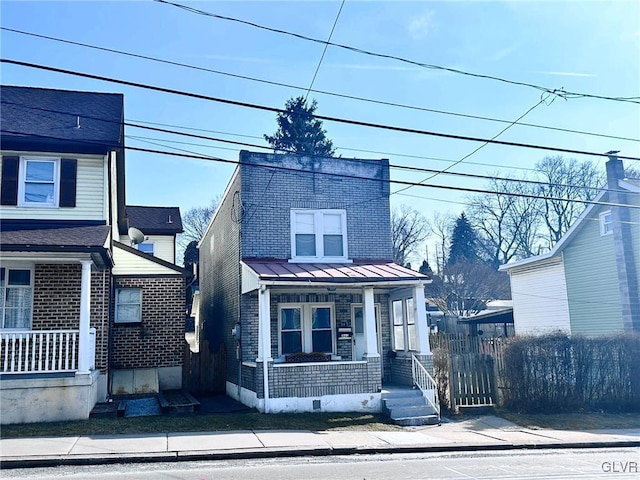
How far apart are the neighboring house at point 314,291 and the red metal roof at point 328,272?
28 mm

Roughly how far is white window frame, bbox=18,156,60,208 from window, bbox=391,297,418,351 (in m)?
9.70

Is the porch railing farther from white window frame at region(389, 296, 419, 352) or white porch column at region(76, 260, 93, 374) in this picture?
Result: white window frame at region(389, 296, 419, 352)

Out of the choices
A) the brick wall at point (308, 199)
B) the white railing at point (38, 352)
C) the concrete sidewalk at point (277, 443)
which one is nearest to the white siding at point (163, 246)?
the brick wall at point (308, 199)

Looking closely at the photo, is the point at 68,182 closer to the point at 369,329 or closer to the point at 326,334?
the point at 326,334

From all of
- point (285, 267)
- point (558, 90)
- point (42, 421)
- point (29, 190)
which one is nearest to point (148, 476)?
point (42, 421)

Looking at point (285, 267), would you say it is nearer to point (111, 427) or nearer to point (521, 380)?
point (111, 427)

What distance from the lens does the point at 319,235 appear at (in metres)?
16.4

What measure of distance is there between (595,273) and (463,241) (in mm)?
35038

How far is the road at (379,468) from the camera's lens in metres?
7.93

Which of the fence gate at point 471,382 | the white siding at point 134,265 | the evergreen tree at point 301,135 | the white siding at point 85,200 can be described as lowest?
the fence gate at point 471,382

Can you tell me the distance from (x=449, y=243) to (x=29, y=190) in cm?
4856

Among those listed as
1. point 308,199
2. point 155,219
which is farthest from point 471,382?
point 155,219

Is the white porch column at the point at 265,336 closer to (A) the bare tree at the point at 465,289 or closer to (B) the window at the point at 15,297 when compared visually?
(B) the window at the point at 15,297

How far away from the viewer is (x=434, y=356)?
1532 cm
